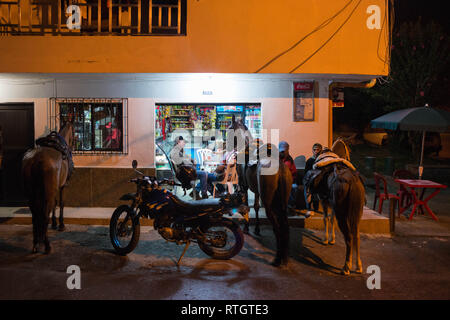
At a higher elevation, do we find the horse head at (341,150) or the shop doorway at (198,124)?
the shop doorway at (198,124)

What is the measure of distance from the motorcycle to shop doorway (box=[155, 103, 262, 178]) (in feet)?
13.3

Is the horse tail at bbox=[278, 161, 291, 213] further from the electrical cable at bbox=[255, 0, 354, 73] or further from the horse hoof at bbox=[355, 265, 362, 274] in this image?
the electrical cable at bbox=[255, 0, 354, 73]

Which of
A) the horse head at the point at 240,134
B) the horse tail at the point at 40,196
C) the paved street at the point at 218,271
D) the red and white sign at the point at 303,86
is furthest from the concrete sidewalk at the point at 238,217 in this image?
the red and white sign at the point at 303,86

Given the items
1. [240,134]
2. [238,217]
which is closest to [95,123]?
[240,134]

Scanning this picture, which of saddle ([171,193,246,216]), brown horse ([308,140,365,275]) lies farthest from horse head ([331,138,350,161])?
saddle ([171,193,246,216])

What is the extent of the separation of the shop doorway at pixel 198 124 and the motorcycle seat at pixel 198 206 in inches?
169

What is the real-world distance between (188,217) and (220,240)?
0.66m

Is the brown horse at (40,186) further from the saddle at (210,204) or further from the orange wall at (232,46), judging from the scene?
the orange wall at (232,46)

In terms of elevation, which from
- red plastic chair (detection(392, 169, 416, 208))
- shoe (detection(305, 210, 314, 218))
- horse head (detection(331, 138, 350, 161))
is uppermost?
horse head (detection(331, 138, 350, 161))

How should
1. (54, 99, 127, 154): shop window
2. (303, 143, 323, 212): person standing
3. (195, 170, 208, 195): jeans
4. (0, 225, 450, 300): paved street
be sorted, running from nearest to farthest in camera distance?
1. (0, 225, 450, 300): paved street
2. (303, 143, 323, 212): person standing
3. (195, 170, 208, 195): jeans
4. (54, 99, 127, 154): shop window

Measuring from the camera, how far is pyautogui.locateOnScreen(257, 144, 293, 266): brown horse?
6000 millimetres

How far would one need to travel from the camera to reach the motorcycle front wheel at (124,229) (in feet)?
20.9

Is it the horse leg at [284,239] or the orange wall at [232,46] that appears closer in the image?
the horse leg at [284,239]

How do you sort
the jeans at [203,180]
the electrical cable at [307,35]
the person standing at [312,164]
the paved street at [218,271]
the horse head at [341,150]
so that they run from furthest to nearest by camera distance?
1. the jeans at [203,180]
2. the electrical cable at [307,35]
3. the person standing at [312,164]
4. the horse head at [341,150]
5. the paved street at [218,271]
